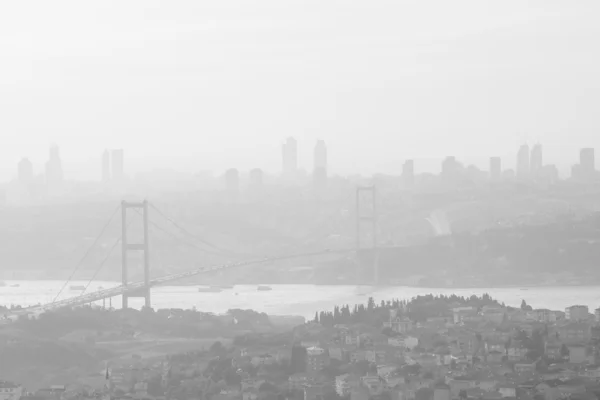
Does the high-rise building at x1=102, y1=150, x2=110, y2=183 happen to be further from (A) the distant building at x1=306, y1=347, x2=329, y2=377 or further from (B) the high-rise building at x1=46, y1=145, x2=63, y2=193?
(A) the distant building at x1=306, y1=347, x2=329, y2=377

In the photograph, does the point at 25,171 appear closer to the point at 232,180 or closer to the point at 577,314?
the point at 232,180

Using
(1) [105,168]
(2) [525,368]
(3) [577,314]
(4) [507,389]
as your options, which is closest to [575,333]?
(2) [525,368]

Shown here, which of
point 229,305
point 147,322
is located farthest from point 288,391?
point 229,305

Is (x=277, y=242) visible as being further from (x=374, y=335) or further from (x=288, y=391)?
(x=288, y=391)

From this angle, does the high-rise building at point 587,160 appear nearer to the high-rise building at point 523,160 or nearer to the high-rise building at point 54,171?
the high-rise building at point 523,160

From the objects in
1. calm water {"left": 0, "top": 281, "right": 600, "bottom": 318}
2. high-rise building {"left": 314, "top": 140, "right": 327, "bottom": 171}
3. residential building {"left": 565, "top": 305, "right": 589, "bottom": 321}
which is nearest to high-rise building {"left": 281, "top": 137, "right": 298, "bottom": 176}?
high-rise building {"left": 314, "top": 140, "right": 327, "bottom": 171}

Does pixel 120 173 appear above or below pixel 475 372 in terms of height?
above

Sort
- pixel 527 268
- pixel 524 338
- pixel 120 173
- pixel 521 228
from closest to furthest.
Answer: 1. pixel 524 338
2. pixel 527 268
3. pixel 521 228
4. pixel 120 173
